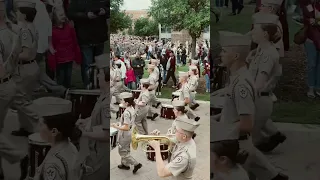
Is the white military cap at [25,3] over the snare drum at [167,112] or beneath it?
over

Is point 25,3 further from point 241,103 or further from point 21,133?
point 241,103

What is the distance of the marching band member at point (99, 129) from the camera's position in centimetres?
292

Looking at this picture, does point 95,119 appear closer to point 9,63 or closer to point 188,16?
point 9,63

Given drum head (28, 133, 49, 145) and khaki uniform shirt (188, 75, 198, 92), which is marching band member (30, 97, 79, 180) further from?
khaki uniform shirt (188, 75, 198, 92)

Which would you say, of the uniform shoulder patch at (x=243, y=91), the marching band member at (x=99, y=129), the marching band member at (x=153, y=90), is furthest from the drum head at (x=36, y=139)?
the marching band member at (x=153, y=90)

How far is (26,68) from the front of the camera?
3010 millimetres

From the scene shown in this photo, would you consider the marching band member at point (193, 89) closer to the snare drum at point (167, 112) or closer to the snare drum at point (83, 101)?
the snare drum at point (167, 112)

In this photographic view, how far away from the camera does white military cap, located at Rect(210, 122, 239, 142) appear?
2.60 meters

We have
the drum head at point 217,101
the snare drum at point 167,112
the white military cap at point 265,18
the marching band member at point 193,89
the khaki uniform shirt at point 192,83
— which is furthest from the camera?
the khaki uniform shirt at point 192,83

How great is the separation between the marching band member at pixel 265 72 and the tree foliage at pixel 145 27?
7.61 metres

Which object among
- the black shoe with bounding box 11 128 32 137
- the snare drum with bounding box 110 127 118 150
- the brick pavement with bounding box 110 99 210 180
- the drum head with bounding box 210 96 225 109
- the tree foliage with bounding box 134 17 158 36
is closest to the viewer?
the drum head with bounding box 210 96 225 109

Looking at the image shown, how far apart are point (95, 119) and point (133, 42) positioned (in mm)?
8400

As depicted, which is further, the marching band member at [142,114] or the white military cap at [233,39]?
the marching band member at [142,114]

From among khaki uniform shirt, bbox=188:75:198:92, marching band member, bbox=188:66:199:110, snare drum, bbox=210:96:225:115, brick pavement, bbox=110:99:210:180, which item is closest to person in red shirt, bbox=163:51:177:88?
marching band member, bbox=188:66:199:110
